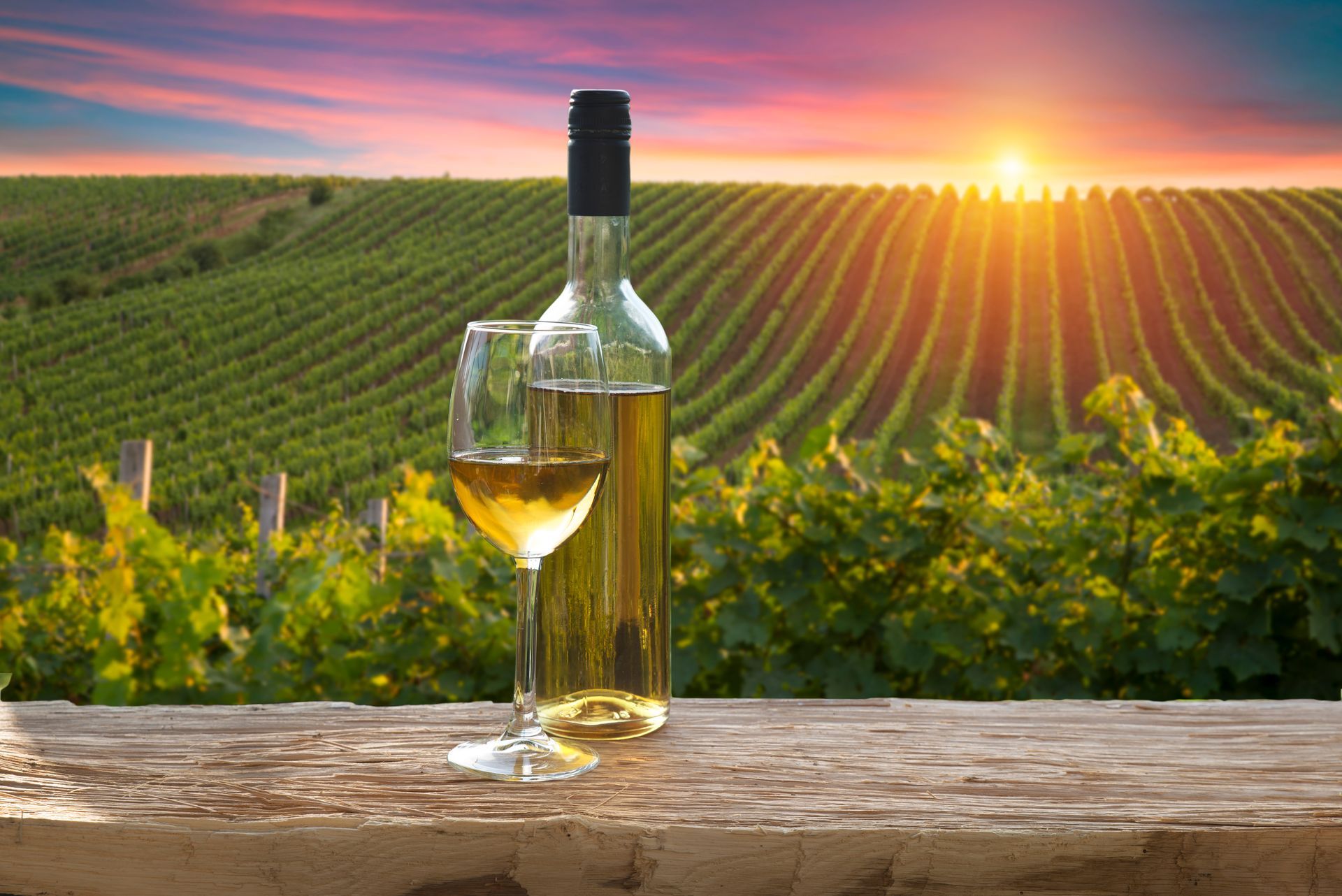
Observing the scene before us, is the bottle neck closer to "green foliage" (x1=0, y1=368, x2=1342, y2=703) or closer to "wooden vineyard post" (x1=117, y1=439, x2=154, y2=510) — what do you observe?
"green foliage" (x1=0, y1=368, x2=1342, y2=703)

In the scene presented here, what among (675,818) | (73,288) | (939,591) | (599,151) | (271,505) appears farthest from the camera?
(73,288)

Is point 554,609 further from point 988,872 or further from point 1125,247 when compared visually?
point 1125,247

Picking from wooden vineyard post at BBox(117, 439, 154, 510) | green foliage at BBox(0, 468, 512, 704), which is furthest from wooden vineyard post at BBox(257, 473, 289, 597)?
green foliage at BBox(0, 468, 512, 704)

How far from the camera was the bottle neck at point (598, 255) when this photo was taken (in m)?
1.09

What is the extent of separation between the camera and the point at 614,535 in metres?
1.09

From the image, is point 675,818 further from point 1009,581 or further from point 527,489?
point 1009,581

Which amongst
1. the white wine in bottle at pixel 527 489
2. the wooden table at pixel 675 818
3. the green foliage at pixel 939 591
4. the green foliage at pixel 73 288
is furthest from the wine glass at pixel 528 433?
the green foliage at pixel 73 288

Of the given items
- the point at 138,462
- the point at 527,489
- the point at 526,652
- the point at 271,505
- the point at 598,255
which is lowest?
the point at 271,505

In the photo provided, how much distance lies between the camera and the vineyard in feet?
66.7

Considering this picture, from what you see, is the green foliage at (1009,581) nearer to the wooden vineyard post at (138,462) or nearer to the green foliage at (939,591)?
the green foliage at (939,591)

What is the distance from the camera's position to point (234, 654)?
2.75m

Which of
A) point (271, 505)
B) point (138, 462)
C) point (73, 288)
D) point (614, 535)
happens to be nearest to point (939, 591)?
point (614, 535)

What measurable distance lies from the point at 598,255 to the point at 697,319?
24388mm

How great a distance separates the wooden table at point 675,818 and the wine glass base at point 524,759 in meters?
0.02
